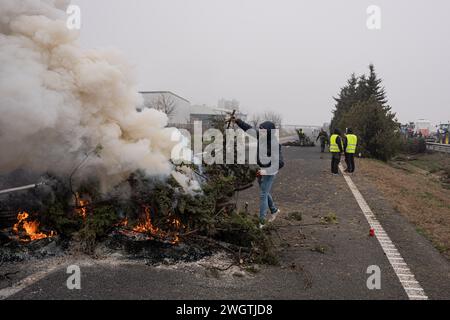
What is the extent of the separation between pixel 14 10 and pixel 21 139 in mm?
1998

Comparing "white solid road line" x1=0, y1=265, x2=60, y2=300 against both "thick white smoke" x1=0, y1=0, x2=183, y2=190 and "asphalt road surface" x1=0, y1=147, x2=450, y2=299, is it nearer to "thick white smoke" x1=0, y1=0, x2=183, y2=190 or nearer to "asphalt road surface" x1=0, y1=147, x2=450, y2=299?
"asphalt road surface" x1=0, y1=147, x2=450, y2=299

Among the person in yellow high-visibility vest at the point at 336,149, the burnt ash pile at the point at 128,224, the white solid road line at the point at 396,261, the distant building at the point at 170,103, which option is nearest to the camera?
the white solid road line at the point at 396,261

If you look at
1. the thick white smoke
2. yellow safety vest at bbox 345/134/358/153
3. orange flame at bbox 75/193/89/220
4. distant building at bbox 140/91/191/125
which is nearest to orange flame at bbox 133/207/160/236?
the thick white smoke

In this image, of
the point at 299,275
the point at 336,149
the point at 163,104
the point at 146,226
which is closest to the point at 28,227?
the point at 146,226

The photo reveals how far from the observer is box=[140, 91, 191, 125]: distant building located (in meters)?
43.6

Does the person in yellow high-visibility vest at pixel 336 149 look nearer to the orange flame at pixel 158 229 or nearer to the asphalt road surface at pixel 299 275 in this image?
the asphalt road surface at pixel 299 275

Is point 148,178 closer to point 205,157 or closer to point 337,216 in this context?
point 205,157

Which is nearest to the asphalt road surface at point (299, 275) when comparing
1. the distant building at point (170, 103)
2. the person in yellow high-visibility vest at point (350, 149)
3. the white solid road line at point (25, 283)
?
the white solid road line at point (25, 283)

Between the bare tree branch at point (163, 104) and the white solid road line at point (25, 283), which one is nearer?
the white solid road line at point (25, 283)

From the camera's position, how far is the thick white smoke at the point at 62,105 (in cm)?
500

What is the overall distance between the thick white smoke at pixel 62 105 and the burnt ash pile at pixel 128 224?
353 mm

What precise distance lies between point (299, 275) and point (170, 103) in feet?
143

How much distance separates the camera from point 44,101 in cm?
514
